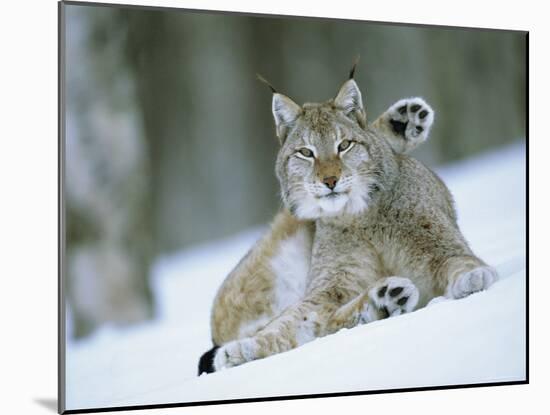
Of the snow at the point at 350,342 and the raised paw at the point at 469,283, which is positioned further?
the raised paw at the point at 469,283

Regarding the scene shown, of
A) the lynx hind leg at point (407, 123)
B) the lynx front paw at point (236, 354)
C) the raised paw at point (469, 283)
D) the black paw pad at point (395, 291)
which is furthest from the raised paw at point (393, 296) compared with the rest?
the lynx hind leg at point (407, 123)

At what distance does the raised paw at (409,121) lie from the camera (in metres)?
4.35

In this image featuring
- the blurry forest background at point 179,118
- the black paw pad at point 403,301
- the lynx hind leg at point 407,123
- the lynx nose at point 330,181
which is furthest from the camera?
the lynx hind leg at point 407,123

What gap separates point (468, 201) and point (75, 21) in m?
1.83

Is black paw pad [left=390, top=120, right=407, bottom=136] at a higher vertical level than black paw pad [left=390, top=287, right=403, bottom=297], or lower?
higher

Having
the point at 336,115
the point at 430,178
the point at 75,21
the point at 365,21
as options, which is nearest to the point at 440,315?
the point at 430,178

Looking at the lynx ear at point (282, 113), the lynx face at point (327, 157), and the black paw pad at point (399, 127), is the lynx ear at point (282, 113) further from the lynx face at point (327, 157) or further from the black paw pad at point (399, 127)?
the black paw pad at point (399, 127)

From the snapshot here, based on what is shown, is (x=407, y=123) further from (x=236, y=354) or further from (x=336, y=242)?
(x=236, y=354)

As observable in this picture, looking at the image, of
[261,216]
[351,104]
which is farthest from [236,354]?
[351,104]

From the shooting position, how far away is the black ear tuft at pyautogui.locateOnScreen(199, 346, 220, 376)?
4051mm

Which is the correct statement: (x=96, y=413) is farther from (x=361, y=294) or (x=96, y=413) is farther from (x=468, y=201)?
(x=468, y=201)

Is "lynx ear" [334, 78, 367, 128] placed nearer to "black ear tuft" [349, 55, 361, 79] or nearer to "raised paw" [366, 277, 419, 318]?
"black ear tuft" [349, 55, 361, 79]

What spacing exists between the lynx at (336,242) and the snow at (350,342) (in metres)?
0.07

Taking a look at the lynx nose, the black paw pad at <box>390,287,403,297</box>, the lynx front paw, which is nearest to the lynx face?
the lynx nose
